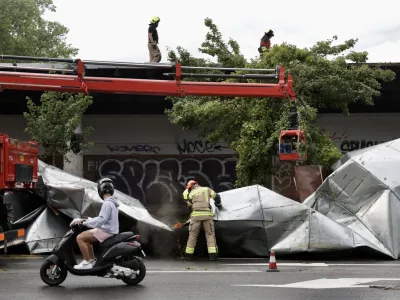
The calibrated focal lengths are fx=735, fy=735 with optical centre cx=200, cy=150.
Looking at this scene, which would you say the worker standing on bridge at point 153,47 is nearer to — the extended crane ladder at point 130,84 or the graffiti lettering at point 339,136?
the extended crane ladder at point 130,84

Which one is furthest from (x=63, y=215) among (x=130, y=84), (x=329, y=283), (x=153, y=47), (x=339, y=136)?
(x=339, y=136)

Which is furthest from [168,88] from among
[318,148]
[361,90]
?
[361,90]

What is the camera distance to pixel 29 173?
14703 mm

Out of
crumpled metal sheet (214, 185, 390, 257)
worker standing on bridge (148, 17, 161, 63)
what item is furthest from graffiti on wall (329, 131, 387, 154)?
crumpled metal sheet (214, 185, 390, 257)

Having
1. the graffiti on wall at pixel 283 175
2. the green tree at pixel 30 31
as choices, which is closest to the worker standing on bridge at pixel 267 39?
the graffiti on wall at pixel 283 175

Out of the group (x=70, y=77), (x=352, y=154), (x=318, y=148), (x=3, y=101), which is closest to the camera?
(x=70, y=77)

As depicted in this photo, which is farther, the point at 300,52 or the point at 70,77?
the point at 300,52

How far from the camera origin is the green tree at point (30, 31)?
40.0m

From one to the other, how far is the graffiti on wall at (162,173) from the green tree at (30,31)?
13.6 meters

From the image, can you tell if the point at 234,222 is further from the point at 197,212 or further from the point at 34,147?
the point at 34,147

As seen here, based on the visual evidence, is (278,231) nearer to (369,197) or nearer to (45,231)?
(369,197)

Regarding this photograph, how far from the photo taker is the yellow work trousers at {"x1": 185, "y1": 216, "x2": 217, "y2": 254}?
14.5 metres

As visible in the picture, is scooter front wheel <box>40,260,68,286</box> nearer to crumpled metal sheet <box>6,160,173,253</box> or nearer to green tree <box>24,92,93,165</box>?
crumpled metal sheet <box>6,160,173,253</box>

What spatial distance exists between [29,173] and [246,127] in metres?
6.42
